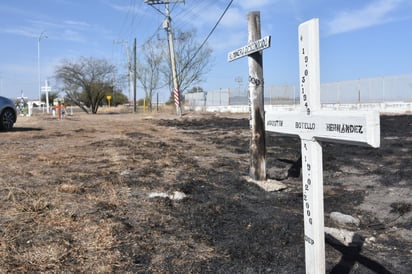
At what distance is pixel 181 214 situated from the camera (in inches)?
212

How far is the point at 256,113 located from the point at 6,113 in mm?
10340

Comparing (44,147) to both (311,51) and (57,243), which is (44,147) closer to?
(57,243)

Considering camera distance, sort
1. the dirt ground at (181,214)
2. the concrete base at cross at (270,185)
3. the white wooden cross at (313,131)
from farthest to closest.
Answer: the concrete base at cross at (270,185)
the dirt ground at (181,214)
the white wooden cross at (313,131)

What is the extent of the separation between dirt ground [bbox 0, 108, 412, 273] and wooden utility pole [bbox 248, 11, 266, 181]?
354 millimetres

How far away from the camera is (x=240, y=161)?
9.69 metres

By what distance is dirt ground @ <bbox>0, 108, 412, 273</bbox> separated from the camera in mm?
3982

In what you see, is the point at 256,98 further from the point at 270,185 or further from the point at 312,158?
the point at 312,158

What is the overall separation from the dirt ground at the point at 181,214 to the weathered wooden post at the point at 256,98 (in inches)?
14.9

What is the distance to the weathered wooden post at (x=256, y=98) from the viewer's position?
25.0ft

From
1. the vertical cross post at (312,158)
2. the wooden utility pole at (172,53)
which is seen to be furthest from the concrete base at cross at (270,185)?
the wooden utility pole at (172,53)

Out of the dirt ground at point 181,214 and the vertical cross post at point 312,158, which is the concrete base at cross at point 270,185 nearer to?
the dirt ground at point 181,214

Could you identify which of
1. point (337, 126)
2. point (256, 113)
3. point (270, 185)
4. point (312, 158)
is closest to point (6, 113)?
point (256, 113)

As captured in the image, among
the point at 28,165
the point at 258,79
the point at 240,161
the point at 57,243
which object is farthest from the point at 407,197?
the point at 28,165

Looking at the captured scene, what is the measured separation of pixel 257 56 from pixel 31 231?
15.7 ft
